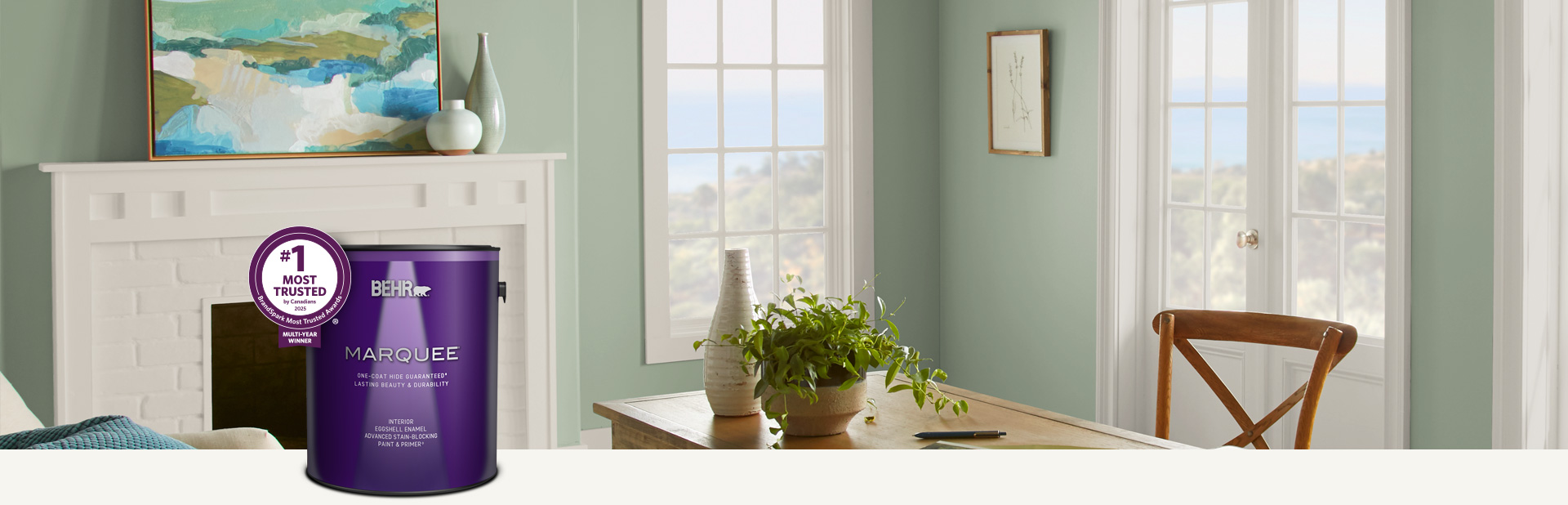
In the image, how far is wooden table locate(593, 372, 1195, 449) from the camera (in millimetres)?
1884

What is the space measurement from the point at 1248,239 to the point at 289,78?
311 cm

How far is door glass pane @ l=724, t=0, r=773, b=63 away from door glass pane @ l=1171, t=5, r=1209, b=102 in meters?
1.57

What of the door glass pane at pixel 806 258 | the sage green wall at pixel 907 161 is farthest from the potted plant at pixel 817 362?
the sage green wall at pixel 907 161

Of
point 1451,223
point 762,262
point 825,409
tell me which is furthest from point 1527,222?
point 762,262

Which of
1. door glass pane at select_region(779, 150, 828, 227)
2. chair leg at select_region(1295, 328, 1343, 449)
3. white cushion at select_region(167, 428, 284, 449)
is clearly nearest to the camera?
white cushion at select_region(167, 428, 284, 449)

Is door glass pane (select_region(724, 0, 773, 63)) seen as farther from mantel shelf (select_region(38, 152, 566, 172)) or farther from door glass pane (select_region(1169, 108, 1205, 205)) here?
door glass pane (select_region(1169, 108, 1205, 205))

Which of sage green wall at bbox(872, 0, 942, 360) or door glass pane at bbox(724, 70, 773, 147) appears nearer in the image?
door glass pane at bbox(724, 70, 773, 147)

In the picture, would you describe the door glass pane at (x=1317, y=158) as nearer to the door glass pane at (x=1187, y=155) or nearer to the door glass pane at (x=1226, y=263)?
the door glass pane at (x=1226, y=263)

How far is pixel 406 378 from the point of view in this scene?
413 mm

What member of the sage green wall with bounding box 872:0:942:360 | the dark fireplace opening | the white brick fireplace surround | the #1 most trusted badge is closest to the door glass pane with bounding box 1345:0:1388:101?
the sage green wall with bounding box 872:0:942:360

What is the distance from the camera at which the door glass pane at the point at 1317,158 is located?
3.75 m

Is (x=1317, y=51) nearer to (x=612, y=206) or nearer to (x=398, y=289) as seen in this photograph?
(x=612, y=206)

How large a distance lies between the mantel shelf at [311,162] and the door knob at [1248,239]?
2.28 m

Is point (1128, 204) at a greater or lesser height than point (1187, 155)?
lesser
